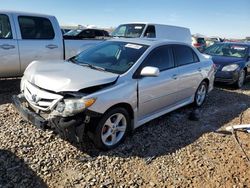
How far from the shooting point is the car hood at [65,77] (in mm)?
3590

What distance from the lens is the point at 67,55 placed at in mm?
7098

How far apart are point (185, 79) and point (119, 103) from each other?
82.6 inches

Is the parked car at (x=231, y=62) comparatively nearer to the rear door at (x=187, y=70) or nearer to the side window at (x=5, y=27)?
the rear door at (x=187, y=70)

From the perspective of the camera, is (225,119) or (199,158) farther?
(225,119)

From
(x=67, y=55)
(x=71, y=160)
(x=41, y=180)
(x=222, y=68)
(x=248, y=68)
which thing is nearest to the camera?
(x=41, y=180)

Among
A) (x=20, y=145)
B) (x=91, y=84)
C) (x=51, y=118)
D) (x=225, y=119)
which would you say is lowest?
(x=225, y=119)

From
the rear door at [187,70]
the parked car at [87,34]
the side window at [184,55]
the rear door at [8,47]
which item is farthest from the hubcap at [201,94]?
the parked car at [87,34]

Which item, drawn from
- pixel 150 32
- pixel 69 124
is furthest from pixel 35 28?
pixel 150 32

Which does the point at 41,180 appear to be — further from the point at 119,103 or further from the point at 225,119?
the point at 225,119

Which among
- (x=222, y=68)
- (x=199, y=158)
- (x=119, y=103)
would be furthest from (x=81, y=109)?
(x=222, y=68)

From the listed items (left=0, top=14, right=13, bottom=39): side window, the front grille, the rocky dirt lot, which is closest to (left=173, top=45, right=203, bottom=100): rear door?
the rocky dirt lot

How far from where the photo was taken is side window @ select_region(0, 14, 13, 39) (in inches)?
241

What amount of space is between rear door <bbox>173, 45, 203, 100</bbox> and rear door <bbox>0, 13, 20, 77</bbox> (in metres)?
3.60

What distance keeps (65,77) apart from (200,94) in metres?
3.84
